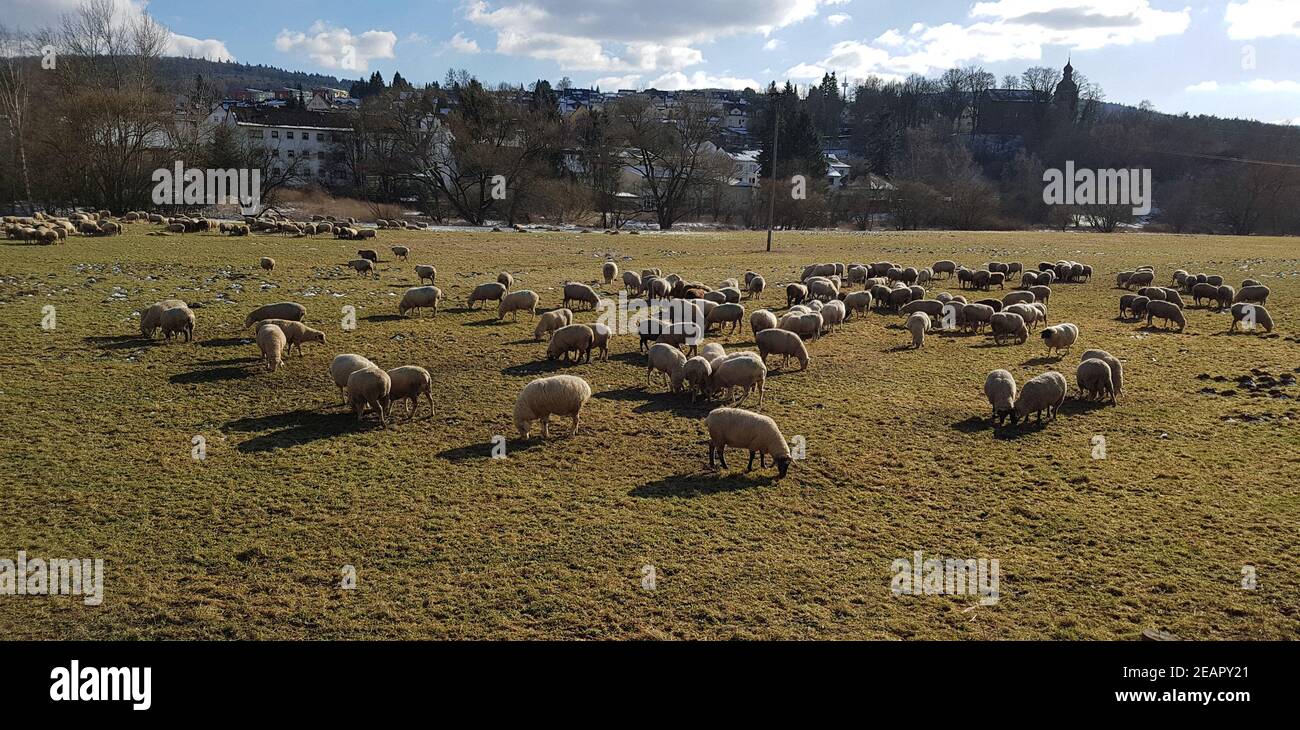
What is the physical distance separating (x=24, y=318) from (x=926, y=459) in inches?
868

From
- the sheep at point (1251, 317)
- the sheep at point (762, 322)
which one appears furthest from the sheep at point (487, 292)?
the sheep at point (1251, 317)

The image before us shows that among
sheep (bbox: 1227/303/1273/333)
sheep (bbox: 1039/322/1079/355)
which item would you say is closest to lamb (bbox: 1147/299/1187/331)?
sheep (bbox: 1227/303/1273/333)

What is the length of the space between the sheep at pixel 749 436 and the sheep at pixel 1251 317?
19621mm

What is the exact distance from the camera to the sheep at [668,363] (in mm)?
15078

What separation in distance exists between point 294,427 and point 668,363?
24.0 ft

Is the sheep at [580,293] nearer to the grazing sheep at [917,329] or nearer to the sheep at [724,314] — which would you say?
the sheep at [724,314]

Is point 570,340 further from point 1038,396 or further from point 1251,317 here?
point 1251,317

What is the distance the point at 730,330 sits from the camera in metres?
21.6

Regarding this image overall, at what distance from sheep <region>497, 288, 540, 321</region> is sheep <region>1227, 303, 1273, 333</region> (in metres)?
21.7
